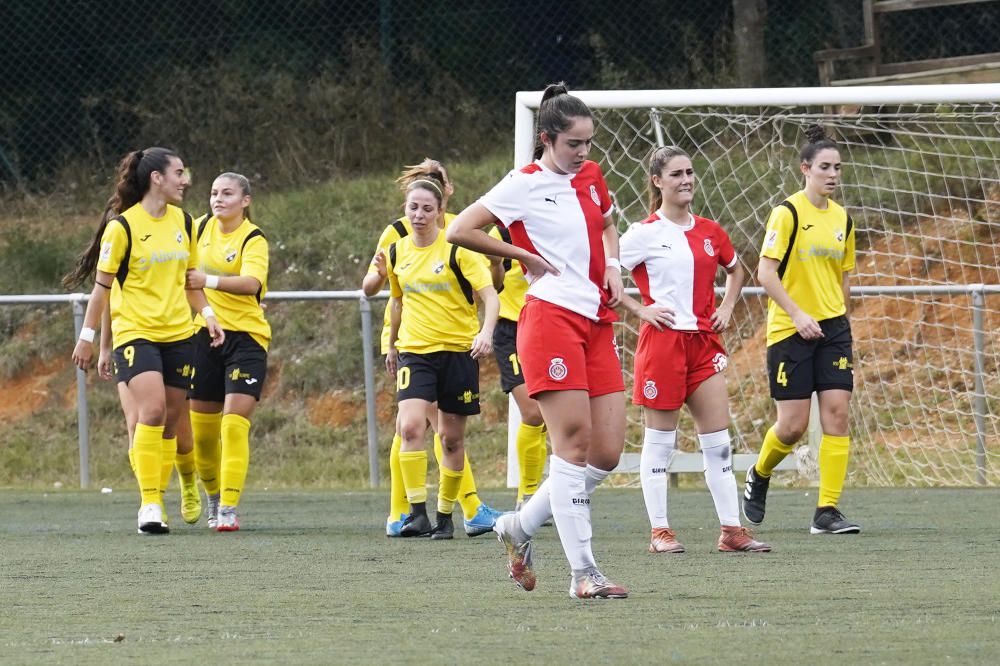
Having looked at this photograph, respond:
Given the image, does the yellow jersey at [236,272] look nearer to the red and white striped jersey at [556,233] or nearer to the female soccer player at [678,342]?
A: the female soccer player at [678,342]

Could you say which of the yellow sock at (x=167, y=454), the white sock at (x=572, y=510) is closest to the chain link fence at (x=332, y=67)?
the yellow sock at (x=167, y=454)

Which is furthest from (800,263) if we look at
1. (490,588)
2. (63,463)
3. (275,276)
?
(275,276)

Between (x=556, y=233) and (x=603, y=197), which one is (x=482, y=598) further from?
(x=603, y=197)

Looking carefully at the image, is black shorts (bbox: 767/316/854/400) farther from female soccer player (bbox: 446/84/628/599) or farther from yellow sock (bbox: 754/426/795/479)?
female soccer player (bbox: 446/84/628/599)

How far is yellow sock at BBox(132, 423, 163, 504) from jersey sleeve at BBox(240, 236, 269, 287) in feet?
3.30

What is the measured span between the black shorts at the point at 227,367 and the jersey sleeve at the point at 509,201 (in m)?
3.65

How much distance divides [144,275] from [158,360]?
442 millimetres

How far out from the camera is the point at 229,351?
9195 mm

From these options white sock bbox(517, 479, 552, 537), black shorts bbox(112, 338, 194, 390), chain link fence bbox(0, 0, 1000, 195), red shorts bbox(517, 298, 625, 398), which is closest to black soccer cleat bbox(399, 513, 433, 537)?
black shorts bbox(112, 338, 194, 390)

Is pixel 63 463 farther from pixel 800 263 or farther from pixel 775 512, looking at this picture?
pixel 800 263

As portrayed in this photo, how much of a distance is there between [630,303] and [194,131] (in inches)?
589

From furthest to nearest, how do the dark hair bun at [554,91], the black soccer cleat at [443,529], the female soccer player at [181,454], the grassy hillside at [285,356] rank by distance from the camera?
the grassy hillside at [285,356]
the female soccer player at [181,454]
the black soccer cleat at [443,529]
the dark hair bun at [554,91]

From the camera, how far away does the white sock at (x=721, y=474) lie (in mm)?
7449

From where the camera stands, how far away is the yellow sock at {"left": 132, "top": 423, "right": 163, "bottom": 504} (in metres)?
8.66
